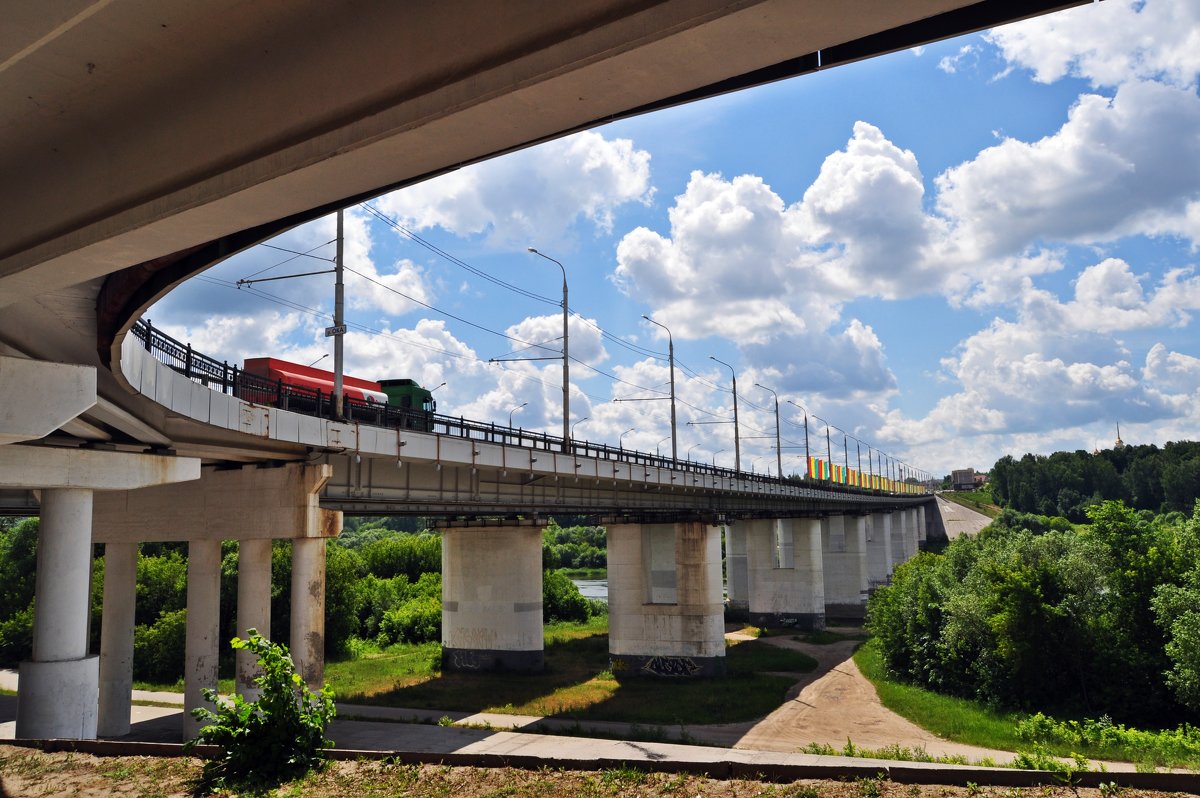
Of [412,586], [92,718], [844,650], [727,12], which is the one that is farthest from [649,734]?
[412,586]

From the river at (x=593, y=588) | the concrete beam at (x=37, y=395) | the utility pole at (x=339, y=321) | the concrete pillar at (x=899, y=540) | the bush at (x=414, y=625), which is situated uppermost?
the utility pole at (x=339, y=321)

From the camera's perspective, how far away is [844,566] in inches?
3661

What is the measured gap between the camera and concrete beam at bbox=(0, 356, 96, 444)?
40.5 ft

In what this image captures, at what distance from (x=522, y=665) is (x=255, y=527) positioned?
24523 mm

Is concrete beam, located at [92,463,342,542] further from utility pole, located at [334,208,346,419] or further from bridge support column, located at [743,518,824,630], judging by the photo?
bridge support column, located at [743,518,824,630]

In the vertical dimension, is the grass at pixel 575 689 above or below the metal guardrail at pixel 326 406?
below

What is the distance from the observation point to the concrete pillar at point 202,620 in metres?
25.9

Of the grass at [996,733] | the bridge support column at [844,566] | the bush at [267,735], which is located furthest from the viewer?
the bridge support column at [844,566]

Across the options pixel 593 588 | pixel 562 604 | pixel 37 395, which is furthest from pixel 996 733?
pixel 593 588

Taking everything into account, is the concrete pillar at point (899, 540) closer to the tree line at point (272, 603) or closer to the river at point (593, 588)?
the river at point (593, 588)

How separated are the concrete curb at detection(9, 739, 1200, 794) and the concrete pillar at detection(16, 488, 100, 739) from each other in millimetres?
3025

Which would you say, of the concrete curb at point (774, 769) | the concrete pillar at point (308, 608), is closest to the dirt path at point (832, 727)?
the concrete pillar at point (308, 608)

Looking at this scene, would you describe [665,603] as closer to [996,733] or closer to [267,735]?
[996,733]

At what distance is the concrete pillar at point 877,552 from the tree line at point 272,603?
4499 centimetres
